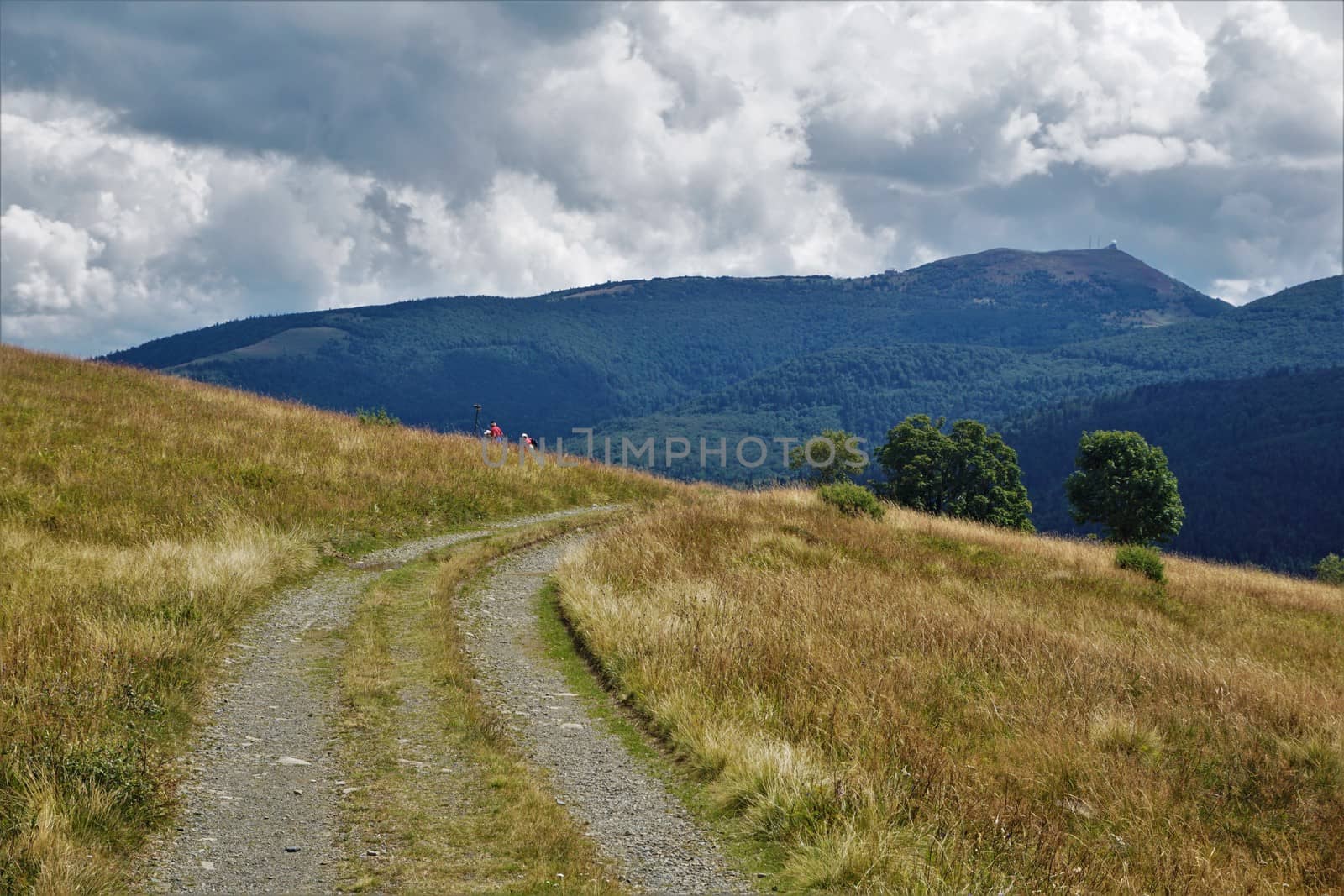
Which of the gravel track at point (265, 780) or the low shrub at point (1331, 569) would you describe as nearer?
the gravel track at point (265, 780)

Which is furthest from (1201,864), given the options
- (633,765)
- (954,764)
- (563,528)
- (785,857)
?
(563,528)

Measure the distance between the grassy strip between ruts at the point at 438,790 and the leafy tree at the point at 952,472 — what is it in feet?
195

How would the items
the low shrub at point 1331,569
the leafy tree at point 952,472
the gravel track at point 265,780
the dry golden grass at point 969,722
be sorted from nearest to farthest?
the gravel track at point 265,780
the dry golden grass at point 969,722
the leafy tree at point 952,472
the low shrub at point 1331,569

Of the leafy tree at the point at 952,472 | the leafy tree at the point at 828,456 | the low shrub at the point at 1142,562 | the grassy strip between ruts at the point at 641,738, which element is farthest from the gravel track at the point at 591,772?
the leafy tree at the point at 828,456

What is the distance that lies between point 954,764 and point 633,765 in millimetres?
3042

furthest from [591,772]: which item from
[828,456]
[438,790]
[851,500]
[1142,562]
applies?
[828,456]

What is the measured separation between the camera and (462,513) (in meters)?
23.3

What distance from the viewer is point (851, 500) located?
88.7 ft

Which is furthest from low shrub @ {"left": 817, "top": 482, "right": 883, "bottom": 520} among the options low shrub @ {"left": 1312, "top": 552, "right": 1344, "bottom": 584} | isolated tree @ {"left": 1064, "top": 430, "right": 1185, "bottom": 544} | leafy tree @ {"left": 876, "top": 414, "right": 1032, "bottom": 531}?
low shrub @ {"left": 1312, "top": 552, "right": 1344, "bottom": 584}

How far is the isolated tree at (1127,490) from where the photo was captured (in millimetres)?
60031

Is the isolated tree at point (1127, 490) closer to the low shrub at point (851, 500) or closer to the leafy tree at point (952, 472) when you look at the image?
the leafy tree at point (952, 472)

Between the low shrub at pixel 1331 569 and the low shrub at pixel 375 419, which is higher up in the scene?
the low shrub at pixel 375 419

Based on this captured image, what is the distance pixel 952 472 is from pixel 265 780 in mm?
66606

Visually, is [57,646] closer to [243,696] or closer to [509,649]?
[243,696]
